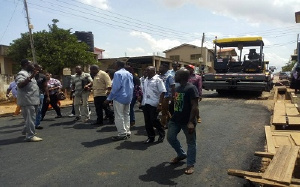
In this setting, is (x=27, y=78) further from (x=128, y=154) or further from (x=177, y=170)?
(x=177, y=170)

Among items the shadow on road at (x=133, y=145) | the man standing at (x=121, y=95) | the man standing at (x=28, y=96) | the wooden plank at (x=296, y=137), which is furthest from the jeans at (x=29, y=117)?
the wooden plank at (x=296, y=137)

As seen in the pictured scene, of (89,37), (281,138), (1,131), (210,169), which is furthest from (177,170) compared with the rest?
(89,37)

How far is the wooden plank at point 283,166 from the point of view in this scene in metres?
3.11

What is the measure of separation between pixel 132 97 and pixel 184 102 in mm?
2856

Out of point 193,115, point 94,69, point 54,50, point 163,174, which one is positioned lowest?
point 163,174

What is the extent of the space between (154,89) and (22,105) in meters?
2.74

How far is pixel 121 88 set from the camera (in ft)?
18.6

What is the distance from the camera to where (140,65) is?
1022 inches

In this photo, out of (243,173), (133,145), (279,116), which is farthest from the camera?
(279,116)

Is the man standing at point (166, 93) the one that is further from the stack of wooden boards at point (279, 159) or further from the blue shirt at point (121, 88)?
the stack of wooden boards at point (279, 159)

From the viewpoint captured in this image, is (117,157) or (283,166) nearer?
(283,166)

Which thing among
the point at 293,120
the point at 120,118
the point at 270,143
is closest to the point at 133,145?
the point at 120,118

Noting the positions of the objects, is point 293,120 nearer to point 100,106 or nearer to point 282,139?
point 282,139

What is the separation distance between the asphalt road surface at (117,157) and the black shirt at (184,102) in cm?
77
